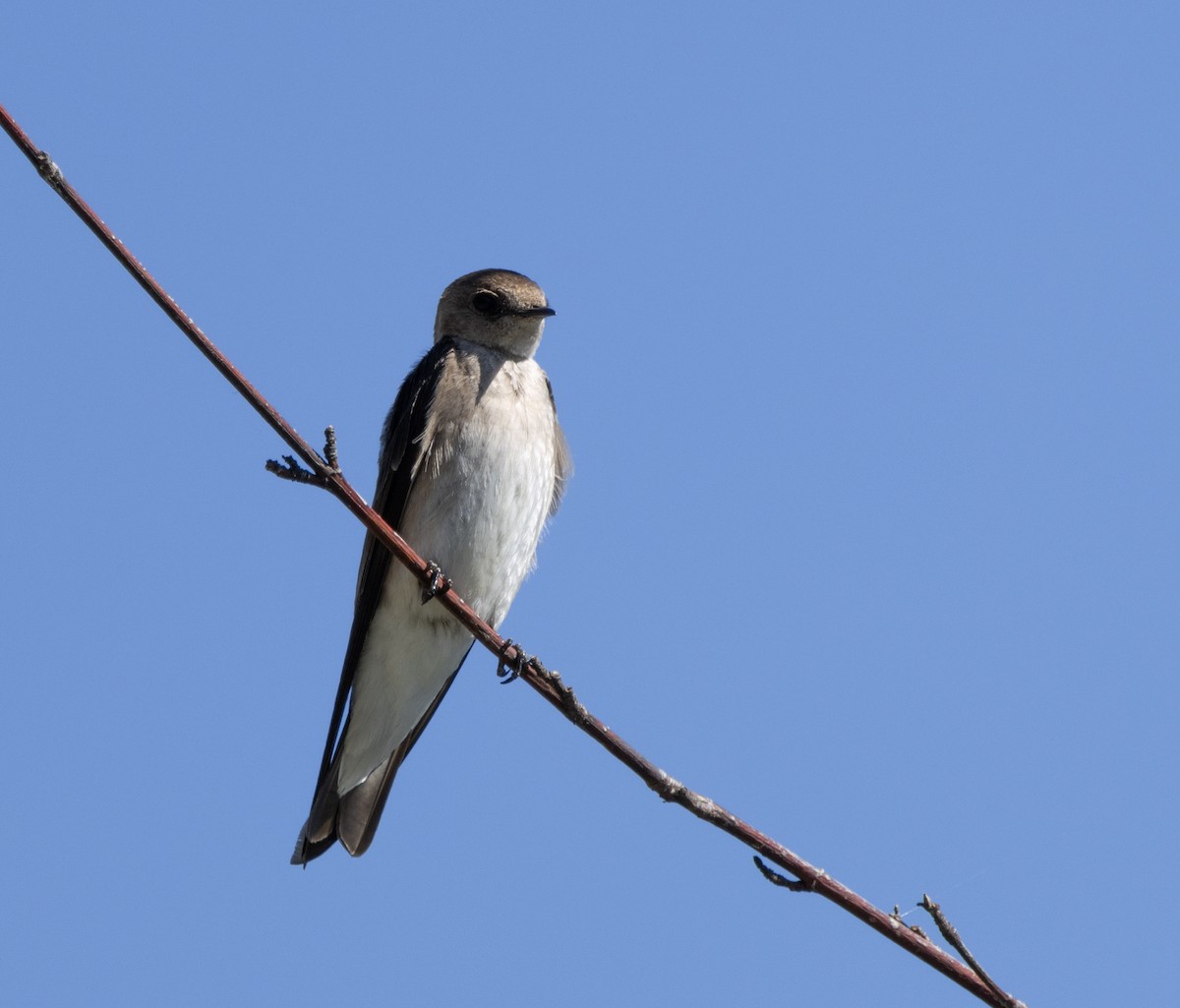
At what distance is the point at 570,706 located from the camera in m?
3.65

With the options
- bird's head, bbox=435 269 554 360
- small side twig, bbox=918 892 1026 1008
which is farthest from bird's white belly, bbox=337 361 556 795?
small side twig, bbox=918 892 1026 1008

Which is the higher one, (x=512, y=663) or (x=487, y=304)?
(x=487, y=304)

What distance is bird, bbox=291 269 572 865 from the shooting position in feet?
19.6

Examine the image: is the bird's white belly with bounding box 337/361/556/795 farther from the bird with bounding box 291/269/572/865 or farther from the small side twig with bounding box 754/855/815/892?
the small side twig with bounding box 754/855/815/892

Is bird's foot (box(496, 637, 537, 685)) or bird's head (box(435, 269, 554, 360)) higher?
bird's head (box(435, 269, 554, 360))

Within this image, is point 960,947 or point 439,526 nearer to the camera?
point 960,947

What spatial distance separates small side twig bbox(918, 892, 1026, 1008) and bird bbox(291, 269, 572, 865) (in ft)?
10.6

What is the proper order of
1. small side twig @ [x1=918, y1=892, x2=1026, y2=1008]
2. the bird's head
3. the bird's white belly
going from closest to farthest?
small side twig @ [x1=918, y1=892, x2=1026, y2=1008] < the bird's white belly < the bird's head

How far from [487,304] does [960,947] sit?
14.1 ft

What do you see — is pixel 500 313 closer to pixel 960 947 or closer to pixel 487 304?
pixel 487 304

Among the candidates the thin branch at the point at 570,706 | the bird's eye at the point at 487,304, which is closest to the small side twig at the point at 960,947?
the thin branch at the point at 570,706

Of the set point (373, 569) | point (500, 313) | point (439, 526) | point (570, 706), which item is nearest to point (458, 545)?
point (439, 526)

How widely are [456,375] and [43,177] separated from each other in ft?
10.5

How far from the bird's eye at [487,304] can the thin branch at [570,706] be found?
291 cm
